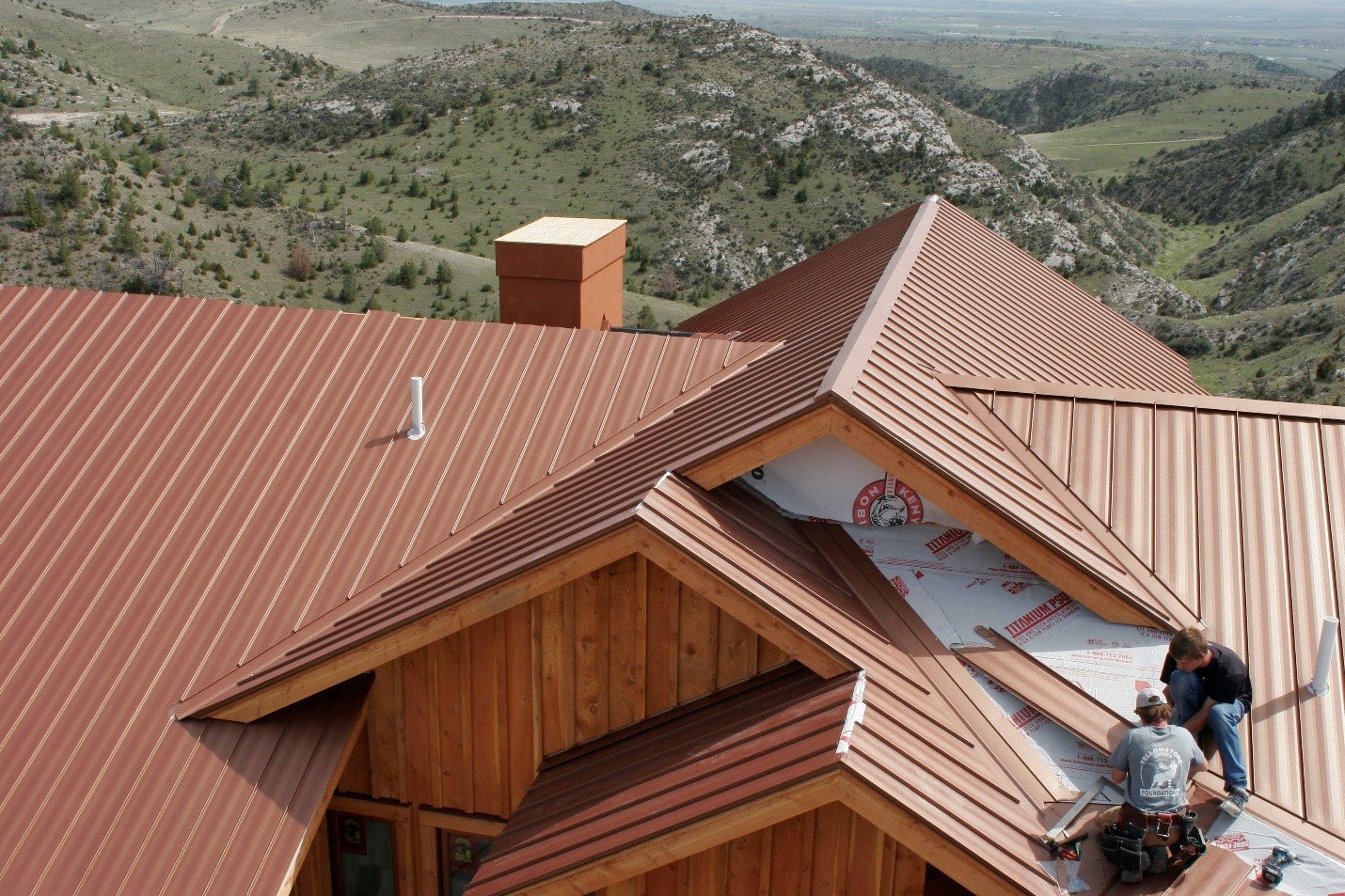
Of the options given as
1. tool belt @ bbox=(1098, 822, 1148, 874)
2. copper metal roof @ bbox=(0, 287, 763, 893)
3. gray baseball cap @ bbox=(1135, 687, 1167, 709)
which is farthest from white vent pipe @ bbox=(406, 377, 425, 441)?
tool belt @ bbox=(1098, 822, 1148, 874)

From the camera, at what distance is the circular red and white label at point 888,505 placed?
8.23 meters

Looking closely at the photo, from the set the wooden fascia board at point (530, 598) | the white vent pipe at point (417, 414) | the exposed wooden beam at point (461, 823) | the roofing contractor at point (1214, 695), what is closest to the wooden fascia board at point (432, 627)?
the wooden fascia board at point (530, 598)

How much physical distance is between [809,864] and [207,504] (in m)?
5.55

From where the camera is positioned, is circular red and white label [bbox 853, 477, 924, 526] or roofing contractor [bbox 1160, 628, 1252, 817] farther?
circular red and white label [bbox 853, 477, 924, 526]

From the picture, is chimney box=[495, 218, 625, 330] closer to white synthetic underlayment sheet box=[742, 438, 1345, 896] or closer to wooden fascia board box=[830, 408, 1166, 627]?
white synthetic underlayment sheet box=[742, 438, 1345, 896]

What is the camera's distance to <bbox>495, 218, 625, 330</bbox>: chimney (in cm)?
1538

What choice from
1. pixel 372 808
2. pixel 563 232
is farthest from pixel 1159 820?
pixel 563 232

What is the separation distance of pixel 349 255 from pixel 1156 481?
34.0m

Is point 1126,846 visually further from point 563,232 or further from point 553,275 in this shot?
point 563,232

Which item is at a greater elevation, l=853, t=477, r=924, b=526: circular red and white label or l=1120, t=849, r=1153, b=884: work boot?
l=853, t=477, r=924, b=526: circular red and white label

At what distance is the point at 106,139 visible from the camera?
5625cm

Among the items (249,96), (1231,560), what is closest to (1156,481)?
(1231,560)

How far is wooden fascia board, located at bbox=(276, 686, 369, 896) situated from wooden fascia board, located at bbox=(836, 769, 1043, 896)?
3.55 m

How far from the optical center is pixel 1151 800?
623 centimetres
